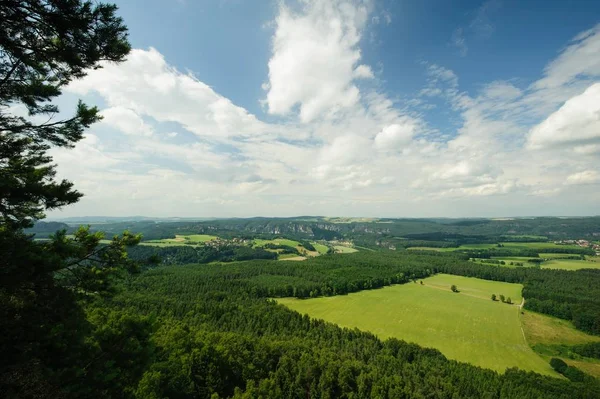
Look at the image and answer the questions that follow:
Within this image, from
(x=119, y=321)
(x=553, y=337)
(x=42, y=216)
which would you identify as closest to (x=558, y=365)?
(x=553, y=337)

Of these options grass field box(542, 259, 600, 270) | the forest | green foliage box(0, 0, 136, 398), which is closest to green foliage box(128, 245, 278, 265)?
the forest

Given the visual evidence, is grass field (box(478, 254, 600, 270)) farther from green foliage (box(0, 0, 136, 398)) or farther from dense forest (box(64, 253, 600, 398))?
green foliage (box(0, 0, 136, 398))

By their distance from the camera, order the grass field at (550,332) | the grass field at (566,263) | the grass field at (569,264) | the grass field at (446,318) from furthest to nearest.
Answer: the grass field at (566,263), the grass field at (569,264), the grass field at (550,332), the grass field at (446,318)

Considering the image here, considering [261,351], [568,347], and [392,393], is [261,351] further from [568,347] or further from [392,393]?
[568,347]

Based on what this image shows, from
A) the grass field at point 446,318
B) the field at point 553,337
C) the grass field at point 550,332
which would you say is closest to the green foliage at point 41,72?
the grass field at point 446,318

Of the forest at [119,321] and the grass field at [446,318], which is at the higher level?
the forest at [119,321]

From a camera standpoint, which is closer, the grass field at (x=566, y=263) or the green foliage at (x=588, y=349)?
the green foliage at (x=588, y=349)

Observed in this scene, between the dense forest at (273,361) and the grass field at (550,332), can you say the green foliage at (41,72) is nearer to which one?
the dense forest at (273,361)

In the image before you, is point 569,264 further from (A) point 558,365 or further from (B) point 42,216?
(B) point 42,216
